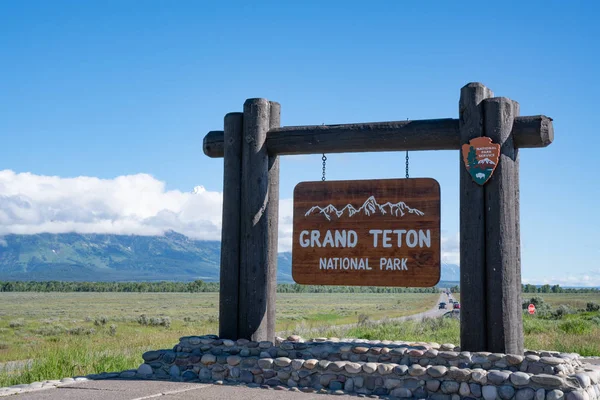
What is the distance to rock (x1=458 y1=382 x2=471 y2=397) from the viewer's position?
27.0ft

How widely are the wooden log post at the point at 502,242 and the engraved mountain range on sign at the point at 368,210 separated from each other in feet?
3.74

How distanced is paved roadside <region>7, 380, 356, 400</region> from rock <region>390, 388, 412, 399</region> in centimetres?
58

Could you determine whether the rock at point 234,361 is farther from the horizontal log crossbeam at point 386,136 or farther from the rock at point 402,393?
the horizontal log crossbeam at point 386,136

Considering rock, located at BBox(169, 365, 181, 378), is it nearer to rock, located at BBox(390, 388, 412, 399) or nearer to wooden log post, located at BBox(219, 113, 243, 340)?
wooden log post, located at BBox(219, 113, 243, 340)

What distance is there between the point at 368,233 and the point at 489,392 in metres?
2.87

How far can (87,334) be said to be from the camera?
3109 centimetres

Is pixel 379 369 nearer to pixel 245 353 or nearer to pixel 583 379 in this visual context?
pixel 245 353

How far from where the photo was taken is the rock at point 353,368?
8805 millimetres

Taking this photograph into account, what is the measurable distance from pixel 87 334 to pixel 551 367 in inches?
1049

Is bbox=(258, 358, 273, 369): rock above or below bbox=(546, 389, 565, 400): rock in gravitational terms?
above

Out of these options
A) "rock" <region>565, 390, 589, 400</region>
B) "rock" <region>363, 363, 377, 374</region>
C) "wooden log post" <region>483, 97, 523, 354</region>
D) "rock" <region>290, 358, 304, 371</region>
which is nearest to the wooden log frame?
"wooden log post" <region>483, 97, 523, 354</region>

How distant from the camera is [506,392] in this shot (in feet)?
26.3

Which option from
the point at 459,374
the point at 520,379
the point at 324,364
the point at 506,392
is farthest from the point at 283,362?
the point at 520,379

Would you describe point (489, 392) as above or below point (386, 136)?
below
